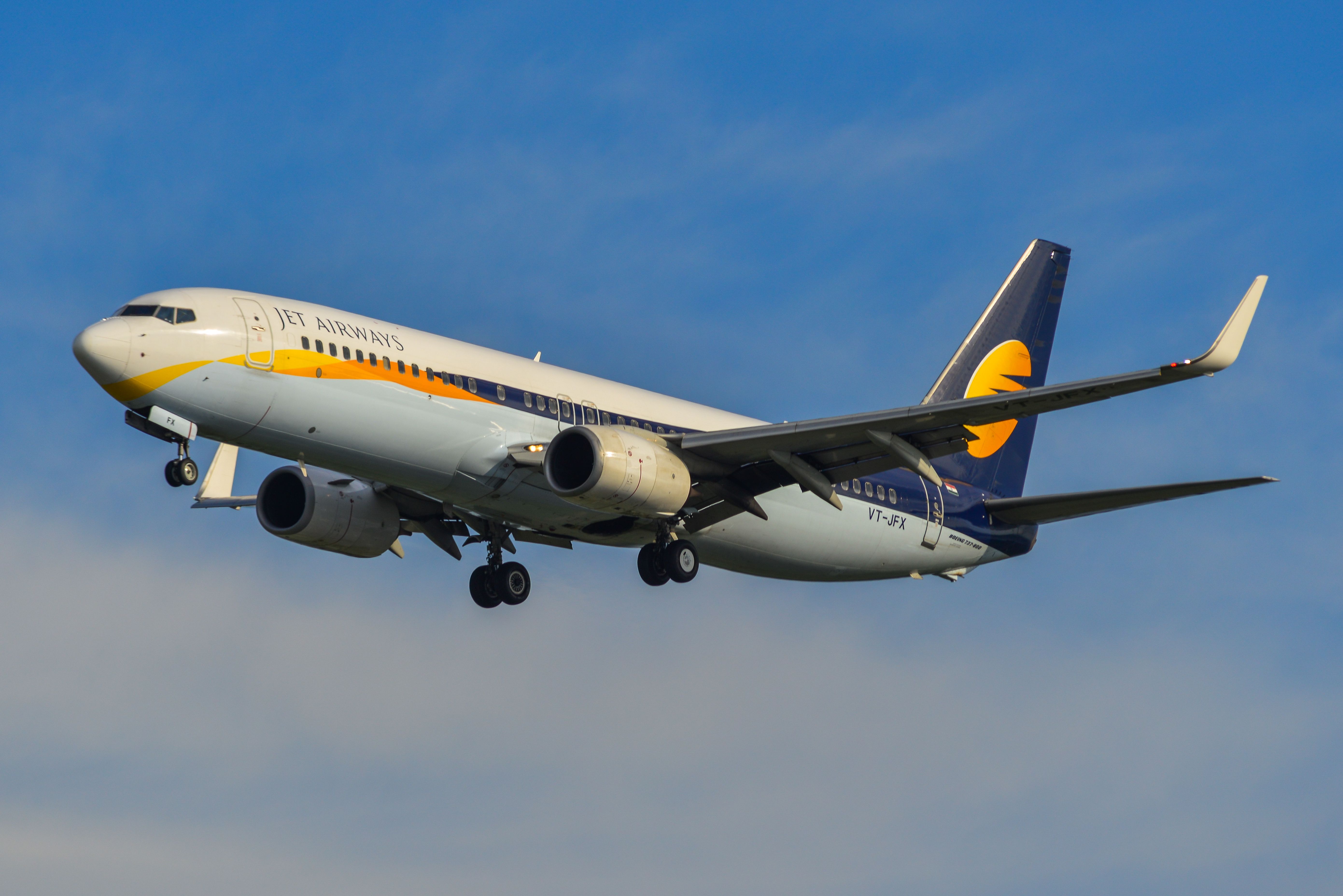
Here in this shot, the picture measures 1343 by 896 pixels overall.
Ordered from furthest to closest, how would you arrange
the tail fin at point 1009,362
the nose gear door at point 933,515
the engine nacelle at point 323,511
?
the tail fin at point 1009,362
the nose gear door at point 933,515
the engine nacelle at point 323,511

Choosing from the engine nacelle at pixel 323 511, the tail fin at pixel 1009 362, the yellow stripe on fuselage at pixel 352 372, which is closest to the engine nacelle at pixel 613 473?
the yellow stripe on fuselage at pixel 352 372

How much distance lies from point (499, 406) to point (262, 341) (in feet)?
16.5

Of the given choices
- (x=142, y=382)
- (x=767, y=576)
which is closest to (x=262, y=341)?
(x=142, y=382)

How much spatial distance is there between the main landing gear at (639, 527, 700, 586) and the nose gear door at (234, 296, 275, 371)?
9.64 meters

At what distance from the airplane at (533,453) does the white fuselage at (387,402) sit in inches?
1.6

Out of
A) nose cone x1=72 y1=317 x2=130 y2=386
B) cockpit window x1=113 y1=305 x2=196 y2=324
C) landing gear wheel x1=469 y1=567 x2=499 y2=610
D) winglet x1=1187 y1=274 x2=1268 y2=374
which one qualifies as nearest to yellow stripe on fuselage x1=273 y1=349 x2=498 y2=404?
cockpit window x1=113 y1=305 x2=196 y2=324

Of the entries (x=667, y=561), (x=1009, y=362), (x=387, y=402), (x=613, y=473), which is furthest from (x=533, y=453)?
(x=1009, y=362)

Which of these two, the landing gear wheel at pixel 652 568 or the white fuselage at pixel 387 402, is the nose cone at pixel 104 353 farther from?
the landing gear wheel at pixel 652 568

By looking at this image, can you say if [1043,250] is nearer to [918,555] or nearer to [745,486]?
[918,555]

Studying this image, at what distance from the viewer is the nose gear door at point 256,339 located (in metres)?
26.4

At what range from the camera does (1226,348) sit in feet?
80.3

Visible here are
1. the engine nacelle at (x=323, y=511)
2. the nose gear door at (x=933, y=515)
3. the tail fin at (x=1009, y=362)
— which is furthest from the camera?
the tail fin at (x=1009, y=362)

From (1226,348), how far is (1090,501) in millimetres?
10380

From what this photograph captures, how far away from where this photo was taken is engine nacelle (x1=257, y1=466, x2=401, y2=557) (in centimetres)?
3303
